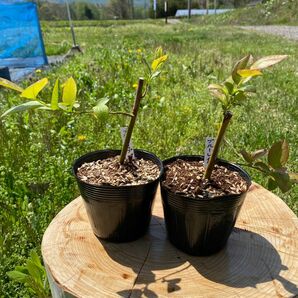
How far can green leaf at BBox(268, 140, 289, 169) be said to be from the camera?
3.42 feet

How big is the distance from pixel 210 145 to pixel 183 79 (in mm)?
3982

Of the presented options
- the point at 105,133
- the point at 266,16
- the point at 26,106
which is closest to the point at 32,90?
the point at 26,106

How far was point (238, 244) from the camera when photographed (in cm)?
123

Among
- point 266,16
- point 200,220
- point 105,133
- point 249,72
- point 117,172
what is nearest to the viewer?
point 249,72

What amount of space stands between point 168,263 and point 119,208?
229 mm

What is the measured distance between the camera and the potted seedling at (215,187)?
100 cm

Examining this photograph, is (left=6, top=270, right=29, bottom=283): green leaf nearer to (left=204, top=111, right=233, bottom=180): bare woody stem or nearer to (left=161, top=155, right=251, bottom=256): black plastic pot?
(left=161, top=155, right=251, bottom=256): black plastic pot

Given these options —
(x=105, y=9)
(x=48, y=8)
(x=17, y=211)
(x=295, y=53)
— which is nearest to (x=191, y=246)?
(x=17, y=211)

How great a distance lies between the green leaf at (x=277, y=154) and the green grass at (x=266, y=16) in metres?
17.5

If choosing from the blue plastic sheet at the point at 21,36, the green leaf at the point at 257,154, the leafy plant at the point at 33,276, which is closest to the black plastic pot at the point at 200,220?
the green leaf at the point at 257,154

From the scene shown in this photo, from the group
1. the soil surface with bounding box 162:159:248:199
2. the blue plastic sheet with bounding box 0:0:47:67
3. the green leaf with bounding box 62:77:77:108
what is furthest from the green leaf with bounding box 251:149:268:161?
the blue plastic sheet with bounding box 0:0:47:67

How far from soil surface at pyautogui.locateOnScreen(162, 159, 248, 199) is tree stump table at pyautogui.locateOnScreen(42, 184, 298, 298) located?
0.21 meters

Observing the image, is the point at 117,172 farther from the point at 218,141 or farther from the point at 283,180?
the point at 283,180

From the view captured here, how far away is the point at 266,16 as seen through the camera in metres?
19.7
